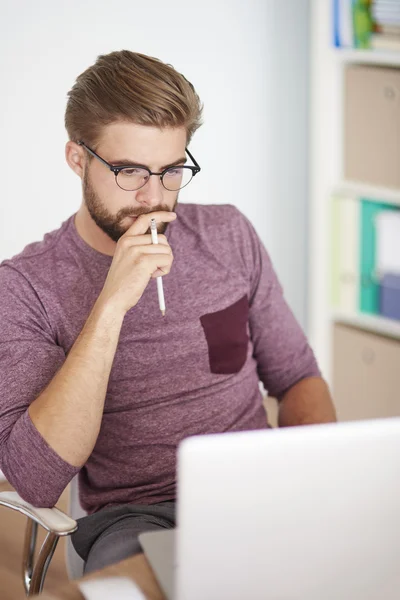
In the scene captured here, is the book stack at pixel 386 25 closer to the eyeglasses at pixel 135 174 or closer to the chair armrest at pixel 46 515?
the eyeglasses at pixel 135 174

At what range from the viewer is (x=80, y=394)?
1551 millimetres

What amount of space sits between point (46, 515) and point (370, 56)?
78.9 inches

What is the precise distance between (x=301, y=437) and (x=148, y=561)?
31 cm

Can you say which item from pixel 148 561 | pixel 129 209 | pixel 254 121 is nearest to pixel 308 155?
pixel 254 121

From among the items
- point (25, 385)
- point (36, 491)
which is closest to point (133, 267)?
point (25, 385)

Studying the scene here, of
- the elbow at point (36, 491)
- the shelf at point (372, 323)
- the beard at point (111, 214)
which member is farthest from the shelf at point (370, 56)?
the elbow at point (36, 491)

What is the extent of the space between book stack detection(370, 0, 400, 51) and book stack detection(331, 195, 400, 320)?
1.64 ft

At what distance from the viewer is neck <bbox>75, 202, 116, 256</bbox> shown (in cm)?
178

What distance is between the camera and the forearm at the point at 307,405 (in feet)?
6.22

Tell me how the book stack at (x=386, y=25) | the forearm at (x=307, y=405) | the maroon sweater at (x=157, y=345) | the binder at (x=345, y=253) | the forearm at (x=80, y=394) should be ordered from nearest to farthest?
the forearm at (x=80, y=394) < the maroon sweater at (x=157, y=345) < the forearm at (x=307, y=405) < the book stack at (x=386, y=25) < the binder at (x=345, y=253)

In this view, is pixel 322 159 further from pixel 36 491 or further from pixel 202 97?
pixel 36 491

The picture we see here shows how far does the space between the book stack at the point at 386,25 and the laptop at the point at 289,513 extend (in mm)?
2133

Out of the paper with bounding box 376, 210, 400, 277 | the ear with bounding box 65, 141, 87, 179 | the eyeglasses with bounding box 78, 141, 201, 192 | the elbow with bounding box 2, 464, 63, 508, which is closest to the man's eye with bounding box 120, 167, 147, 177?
the eyeglasses with bounding box 78, 141, 201, 192

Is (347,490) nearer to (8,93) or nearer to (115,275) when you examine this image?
(115,275)
